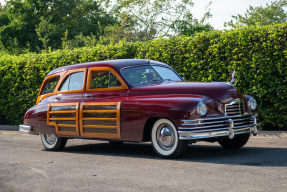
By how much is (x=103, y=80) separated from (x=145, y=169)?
2650 mm

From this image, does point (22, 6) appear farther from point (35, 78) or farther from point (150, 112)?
point (150, 112)

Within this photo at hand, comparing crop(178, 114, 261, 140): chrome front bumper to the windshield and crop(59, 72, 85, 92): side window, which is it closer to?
the windshield

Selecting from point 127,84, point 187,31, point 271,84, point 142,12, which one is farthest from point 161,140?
point 142,12

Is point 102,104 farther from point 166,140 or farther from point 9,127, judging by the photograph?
point 9,127

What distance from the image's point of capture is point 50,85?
383 inches

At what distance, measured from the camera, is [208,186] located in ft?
16.0

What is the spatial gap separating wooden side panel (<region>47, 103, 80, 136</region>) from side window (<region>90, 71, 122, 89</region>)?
61cm

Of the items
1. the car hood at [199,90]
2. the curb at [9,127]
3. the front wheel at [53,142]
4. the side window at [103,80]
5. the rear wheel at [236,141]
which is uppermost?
the side window at [103,80]

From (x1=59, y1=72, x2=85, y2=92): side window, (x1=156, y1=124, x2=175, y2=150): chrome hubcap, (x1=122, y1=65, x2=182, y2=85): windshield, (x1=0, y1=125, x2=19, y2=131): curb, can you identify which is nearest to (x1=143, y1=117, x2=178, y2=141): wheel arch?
(x1=156, y1=124, x2=175, y2=150): chrome hubcap

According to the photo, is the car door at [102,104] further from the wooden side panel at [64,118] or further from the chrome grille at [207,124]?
the chrome grille at [207,124]

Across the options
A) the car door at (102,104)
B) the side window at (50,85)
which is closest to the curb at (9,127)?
the side window at (50,85)

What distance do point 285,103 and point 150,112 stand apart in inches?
192

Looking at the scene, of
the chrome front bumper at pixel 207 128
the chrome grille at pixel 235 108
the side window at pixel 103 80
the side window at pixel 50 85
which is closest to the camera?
the chrome front bumper at pixel 207 128

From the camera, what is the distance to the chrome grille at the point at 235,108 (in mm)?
6848
